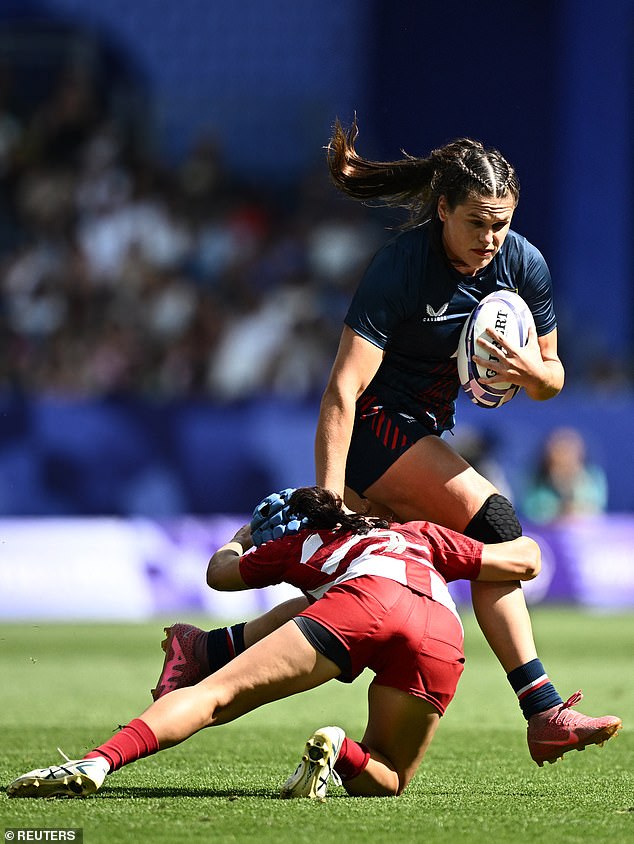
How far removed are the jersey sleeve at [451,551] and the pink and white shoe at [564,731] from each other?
22.3 inches

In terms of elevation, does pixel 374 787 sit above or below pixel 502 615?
below

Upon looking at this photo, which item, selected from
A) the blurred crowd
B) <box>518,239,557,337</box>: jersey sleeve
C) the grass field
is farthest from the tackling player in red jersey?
the blurred crowd

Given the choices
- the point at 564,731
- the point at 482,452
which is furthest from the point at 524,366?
the point at 482,452

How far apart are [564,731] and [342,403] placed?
129cm

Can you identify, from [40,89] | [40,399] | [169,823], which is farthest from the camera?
[40,89]

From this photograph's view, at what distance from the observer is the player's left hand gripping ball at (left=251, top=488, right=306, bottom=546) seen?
14.9ft

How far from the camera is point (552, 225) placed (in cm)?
1725

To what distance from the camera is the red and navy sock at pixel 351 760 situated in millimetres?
4426

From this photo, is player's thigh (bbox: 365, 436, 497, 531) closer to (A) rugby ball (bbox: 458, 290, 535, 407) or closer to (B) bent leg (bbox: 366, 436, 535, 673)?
(B) bent leg (bbox: 366, 436, 535, 673)

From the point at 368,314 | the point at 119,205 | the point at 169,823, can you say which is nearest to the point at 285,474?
the point at 119,205

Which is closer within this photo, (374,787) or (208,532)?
(374,787)

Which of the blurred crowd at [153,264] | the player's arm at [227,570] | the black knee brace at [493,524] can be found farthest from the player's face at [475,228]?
the blurred crowd at [153,264]

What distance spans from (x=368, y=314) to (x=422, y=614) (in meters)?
1.17

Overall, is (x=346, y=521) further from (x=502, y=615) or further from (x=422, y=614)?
(x=502, y=615)
